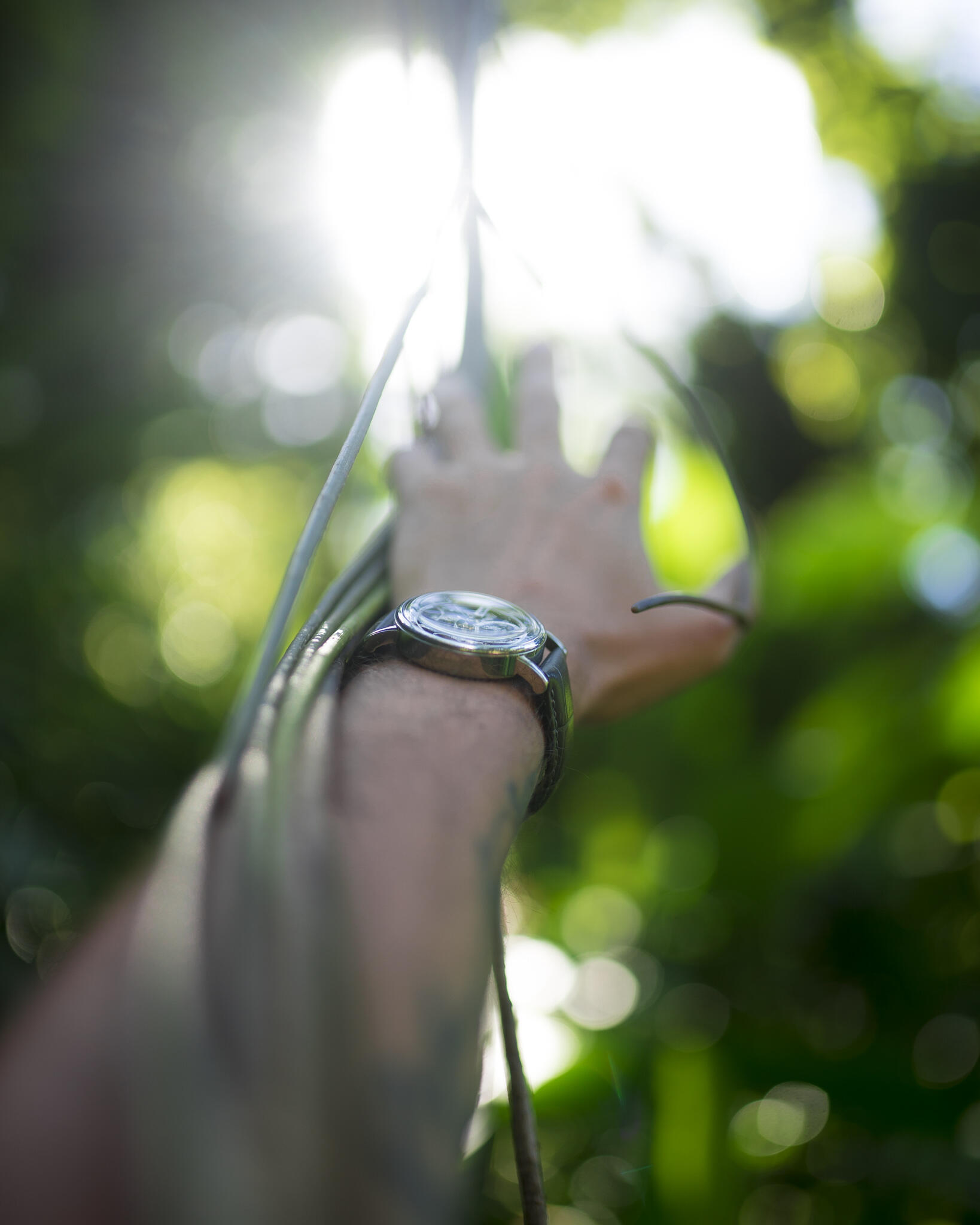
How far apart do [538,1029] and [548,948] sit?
0.48 feet

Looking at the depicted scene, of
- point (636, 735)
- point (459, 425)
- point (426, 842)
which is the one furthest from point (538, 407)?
point (636, 735)

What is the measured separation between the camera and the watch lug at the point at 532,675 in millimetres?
422

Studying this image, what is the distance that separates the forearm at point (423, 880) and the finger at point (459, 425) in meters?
0.24

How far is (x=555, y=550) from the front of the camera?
1.89ft

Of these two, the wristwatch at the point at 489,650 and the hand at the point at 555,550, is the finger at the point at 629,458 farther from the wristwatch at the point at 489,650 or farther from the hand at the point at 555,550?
the wristwatch at the point at 489,650

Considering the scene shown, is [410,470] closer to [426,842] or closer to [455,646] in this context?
[455,646]

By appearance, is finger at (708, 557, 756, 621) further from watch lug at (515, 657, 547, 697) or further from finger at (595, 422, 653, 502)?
watch lug at (515, 657, 547, 697)

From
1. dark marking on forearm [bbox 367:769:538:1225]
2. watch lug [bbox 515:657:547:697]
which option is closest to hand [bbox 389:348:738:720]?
watch lug [bbox 515:657:547:697]

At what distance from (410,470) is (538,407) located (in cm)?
12

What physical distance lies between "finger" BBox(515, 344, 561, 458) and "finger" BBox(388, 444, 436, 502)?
3.0 inches

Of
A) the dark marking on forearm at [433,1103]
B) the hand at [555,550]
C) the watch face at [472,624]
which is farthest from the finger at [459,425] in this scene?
the dark marking on forearm at [433,1103]

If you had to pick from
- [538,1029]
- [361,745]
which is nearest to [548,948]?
[538,1029]

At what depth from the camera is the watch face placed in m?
0.42

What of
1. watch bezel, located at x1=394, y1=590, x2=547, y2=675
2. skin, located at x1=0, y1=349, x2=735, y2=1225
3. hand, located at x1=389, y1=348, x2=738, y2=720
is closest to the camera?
skin, located at x1=0, y1=349, x2=735, y2=1225
